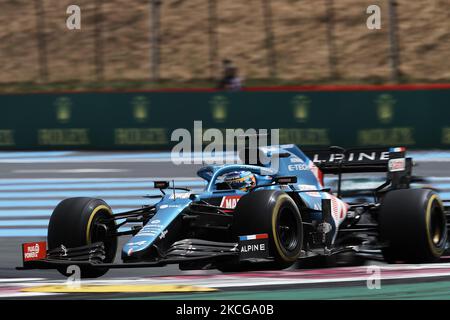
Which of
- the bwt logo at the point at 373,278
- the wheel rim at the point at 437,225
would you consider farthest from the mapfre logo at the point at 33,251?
the wheel rim at the point at 437,225

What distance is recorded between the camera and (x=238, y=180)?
33.1 ft

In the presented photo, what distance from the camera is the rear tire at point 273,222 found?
9086mm

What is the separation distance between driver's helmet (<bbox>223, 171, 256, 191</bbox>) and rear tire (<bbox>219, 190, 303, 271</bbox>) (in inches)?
28.6

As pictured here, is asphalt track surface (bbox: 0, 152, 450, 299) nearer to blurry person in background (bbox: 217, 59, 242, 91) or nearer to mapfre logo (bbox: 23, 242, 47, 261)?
mapfre logo (bbox: 23, 242, 47, 261)

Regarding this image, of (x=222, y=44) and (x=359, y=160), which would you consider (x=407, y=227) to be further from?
(x=222, y=44)

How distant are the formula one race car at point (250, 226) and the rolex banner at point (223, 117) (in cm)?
1072

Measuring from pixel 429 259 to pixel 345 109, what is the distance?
1221cm

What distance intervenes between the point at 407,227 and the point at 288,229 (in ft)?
3.93

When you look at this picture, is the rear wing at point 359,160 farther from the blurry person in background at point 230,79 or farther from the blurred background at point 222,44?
the blurred background at point 222,44

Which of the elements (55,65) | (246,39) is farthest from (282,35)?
(55,65)

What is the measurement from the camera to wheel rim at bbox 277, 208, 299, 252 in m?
9.45

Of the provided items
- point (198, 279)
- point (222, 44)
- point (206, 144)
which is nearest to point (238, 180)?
point (198, 279)
